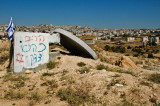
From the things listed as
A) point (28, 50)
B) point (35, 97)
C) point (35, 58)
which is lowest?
point (35, 97)

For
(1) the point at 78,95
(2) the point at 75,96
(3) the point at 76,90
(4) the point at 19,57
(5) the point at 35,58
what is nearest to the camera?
(2) the point at 75,96

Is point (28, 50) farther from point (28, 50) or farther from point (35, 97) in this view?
point (35, 97)

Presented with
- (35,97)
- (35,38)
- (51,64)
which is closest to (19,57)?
(35,38)

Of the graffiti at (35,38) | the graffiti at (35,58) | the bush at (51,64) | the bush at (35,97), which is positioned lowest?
the bush at (35,97)

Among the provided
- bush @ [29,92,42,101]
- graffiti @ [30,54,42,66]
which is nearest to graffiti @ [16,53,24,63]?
graffiti @ [30,54,42,66]

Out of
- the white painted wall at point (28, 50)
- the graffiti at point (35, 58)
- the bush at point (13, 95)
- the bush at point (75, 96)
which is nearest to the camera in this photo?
the bush at point (75, 96)

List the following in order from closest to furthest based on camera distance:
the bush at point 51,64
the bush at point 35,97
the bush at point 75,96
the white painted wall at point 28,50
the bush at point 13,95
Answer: the bush at point 75,96
the bush at point 35,97
the bush at point 13,95
the white painted wall at point 28,50
the bush at point 51,64

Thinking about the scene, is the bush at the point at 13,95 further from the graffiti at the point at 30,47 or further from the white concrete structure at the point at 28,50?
the graffiti at the point at 30,47

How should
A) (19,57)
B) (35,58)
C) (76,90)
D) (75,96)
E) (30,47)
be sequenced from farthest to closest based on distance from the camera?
(35,58), (30,47), (19,57), (76,90), (75,96)

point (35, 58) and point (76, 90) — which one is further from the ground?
point (35, 58)

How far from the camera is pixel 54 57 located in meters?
9.51

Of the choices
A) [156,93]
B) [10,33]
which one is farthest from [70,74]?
[10,33]

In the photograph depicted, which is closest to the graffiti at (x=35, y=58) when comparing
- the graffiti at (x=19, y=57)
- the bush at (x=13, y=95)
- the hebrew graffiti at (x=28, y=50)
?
the hebrew graffiti at (x=28, y=50)

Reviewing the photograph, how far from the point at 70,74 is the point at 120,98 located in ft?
9.21
